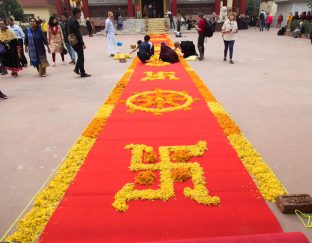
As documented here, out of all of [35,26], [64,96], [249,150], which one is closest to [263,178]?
[249,150]

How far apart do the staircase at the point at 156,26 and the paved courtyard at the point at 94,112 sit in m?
16.8

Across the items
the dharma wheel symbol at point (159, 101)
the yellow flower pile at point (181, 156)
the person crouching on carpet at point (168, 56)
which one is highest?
the person crouching on carpet at point (168, 56)

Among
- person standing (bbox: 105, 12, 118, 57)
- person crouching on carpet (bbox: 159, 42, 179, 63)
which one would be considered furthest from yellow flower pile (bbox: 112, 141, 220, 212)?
person standing (bbox: 105, 12, 118, 57)

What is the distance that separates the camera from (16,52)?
8047mm

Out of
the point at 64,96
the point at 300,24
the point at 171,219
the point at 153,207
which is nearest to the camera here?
the point at 171,219

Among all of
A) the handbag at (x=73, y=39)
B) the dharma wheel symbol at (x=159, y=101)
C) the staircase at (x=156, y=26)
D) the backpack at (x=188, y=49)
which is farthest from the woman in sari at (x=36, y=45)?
the staircase at (x=156, y=26)

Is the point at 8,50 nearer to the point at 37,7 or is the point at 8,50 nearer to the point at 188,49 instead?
the point at 188,49

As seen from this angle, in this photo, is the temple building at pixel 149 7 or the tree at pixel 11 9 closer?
the temple building at pixel 149 7

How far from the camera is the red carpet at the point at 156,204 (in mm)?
2209

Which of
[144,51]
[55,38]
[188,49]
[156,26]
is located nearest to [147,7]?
[156,26]

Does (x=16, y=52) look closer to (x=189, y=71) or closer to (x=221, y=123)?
(x=189, y=71)

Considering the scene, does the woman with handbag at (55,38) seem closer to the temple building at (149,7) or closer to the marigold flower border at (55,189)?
the marigold flower border at (55,189)

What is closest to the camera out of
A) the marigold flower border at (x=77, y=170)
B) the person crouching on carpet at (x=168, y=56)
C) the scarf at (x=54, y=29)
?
the marigold flower border at (x=77, y=170)

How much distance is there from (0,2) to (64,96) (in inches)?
1303
